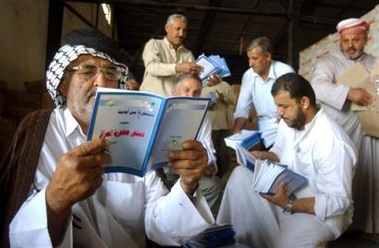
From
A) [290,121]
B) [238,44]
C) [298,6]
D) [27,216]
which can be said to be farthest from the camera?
[238,44]

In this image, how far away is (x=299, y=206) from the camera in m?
2.11

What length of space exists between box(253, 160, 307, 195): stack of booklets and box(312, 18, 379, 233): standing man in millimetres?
898

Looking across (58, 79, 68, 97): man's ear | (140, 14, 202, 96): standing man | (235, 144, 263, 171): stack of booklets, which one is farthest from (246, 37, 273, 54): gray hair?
(58, 79, 68, 97): man's ear

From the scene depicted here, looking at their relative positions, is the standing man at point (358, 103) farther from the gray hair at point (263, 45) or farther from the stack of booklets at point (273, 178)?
the stack of booklets at point (273, 178)

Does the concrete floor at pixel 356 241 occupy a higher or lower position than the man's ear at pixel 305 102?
lower

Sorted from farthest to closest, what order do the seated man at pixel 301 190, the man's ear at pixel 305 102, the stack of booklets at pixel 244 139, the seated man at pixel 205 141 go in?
the seated man at pixel 205 141 < the stack of booklets at pixel 244 139 < the man's ear at pixel 305 102 < the seated man at pixel 301 190

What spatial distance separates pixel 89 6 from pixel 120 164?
7.19 meters

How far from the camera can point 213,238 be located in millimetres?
1578

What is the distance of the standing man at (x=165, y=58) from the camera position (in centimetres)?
324

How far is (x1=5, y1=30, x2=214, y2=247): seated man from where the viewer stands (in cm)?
102

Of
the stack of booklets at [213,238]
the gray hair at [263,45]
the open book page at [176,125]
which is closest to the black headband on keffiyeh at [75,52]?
the open book page at [176,125]

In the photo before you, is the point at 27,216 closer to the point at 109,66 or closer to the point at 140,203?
the point at 140,203

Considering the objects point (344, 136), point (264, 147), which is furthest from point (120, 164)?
point (264, 147)

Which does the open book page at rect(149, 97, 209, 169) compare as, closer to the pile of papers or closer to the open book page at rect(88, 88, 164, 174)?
the open book page at rect(88, 88, 164, 174)
